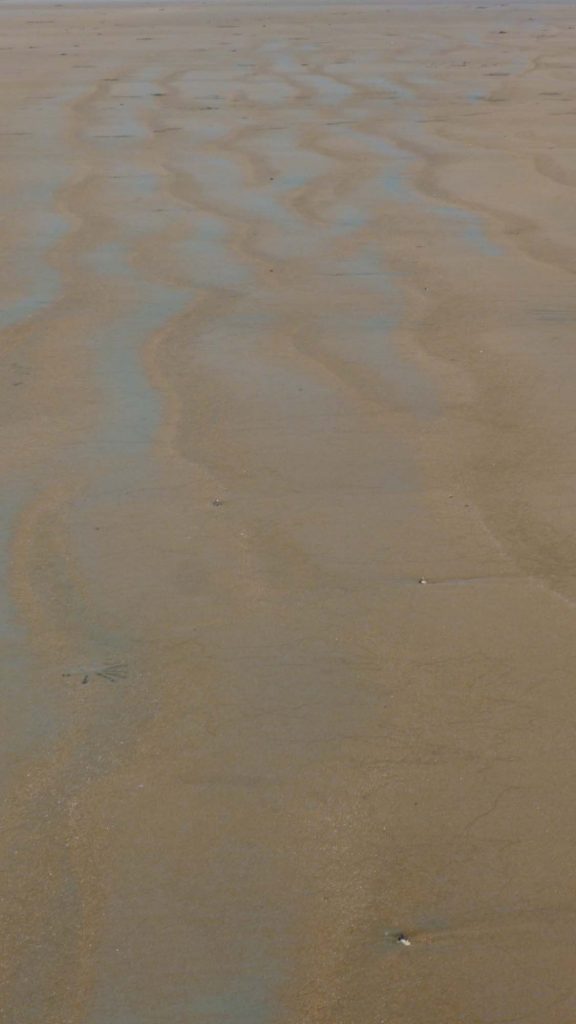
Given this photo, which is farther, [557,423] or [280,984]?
[557,423]

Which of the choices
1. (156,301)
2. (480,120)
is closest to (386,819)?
(156,301)

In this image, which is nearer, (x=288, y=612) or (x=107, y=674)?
(x=107, y=674)

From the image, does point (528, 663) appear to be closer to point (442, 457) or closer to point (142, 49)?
point (442, 457)

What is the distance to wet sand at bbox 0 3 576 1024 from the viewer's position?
1.35m

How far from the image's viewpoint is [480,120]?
20.1ft

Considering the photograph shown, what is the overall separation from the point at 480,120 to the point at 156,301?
122 inches

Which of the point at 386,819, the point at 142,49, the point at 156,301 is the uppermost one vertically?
the point at 386,819

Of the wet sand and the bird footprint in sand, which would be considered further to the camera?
the bird footprint in sand

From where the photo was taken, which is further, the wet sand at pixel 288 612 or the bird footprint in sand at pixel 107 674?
the bird footprint in sand at pixel 107 674

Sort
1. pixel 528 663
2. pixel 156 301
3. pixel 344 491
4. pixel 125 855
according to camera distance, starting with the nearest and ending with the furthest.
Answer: pixel 125 855 → pixel 528 663 → pixel 344 491 → pixel 156 301

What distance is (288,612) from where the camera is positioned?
1.94 m

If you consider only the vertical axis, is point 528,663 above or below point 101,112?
above

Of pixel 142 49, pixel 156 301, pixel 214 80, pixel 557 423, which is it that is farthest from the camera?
pixel 142 49

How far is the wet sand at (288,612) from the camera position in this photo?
1.35 m
